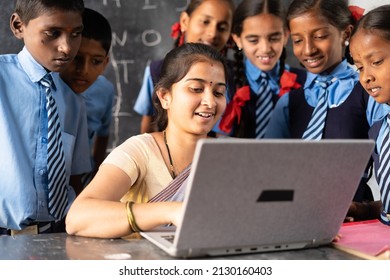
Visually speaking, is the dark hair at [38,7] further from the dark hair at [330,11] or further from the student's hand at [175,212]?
the student's hand at [175,212]

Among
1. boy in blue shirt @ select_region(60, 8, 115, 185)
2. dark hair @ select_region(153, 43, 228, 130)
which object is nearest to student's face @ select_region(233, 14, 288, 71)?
boy in blue shirt @ select_region(60, 8, 115, 185)

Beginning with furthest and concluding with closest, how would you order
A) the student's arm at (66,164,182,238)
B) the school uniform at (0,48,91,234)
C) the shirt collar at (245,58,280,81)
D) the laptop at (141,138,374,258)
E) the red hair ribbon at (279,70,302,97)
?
the shirt collar at (245,58,280,81), the red hair ribbon at (279,70,302,97), the school uniform at (0,48,91,234), the student's arm at (66,164,182,238), the laptop at (141,138,374,258)

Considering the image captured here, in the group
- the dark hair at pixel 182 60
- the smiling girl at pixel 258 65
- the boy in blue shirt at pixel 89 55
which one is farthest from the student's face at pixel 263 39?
the dark hair at pixel 182 60

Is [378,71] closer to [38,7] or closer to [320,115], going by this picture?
[320,115]

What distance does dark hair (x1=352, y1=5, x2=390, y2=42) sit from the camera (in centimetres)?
139

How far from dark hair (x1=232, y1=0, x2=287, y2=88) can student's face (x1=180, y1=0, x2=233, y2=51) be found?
7cm

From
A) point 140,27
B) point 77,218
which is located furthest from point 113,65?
point 77,218

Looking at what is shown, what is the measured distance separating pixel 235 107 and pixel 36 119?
30.9 inches

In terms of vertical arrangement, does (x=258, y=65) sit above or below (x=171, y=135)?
above

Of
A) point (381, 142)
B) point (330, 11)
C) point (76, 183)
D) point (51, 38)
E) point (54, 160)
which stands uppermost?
point (330, 11)

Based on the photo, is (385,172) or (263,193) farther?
(385,172)

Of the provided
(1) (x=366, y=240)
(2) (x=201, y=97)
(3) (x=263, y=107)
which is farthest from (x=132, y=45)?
(1) (x=366, y=240)

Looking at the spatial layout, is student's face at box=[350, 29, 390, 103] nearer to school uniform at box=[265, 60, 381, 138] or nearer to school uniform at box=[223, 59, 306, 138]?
school uniform at box=[265, 60, 381, 138]

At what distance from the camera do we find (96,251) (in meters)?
0.97
